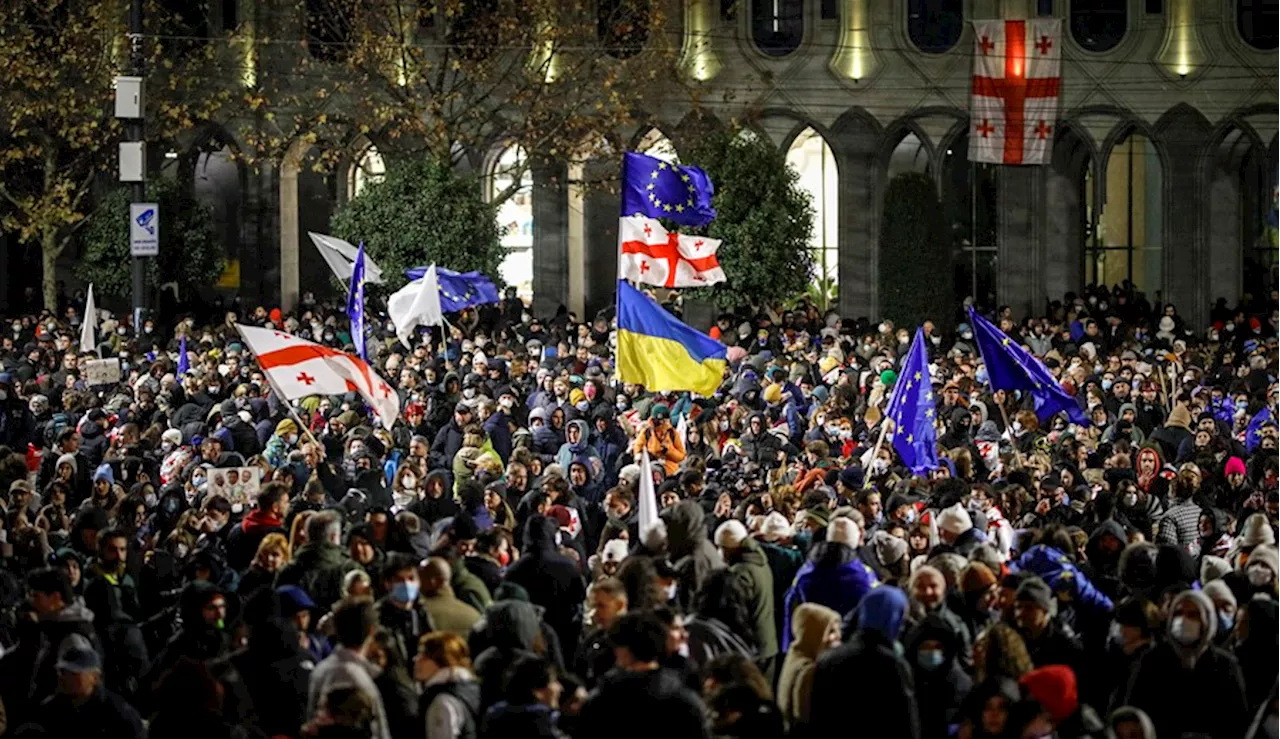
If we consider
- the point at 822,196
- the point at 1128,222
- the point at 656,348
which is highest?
the point at 822,196

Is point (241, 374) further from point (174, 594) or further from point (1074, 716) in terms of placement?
point (1074, 716)

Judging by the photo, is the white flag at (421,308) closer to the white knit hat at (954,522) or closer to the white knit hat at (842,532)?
the white knit hat at (954,522)

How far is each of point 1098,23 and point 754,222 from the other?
8038mm

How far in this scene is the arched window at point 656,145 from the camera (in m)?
41.1

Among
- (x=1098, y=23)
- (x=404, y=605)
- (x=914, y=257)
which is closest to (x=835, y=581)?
(x=404, y=605)

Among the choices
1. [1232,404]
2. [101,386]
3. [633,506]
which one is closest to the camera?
[633,506]

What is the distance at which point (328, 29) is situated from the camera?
4012 centimetres

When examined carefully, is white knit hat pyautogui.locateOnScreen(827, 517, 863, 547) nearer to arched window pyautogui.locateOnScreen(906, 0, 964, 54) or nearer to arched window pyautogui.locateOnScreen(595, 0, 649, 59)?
arched window pyautogui.locateOnScreen(595, 0, 649, 59)

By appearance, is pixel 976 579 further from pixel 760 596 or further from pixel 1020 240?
pixel 1020 240

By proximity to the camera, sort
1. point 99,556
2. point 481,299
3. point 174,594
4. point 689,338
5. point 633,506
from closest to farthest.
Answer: point 99,556
point 174,594
point 633,506
point 689,338
point 481,299

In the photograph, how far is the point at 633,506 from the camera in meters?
16.2

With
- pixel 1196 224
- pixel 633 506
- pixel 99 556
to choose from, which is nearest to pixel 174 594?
pixel 99 556

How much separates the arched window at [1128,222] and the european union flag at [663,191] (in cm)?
2046

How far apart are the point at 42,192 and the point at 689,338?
2357 cm
